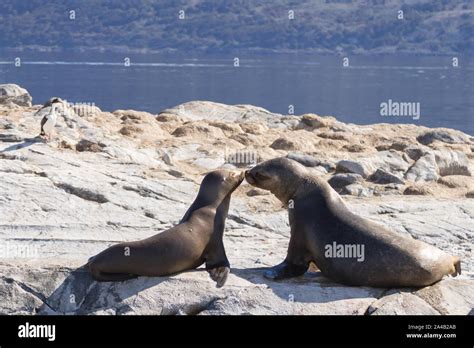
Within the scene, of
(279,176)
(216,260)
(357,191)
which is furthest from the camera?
(357,191)

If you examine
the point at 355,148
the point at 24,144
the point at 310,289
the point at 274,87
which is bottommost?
the point at 274,87

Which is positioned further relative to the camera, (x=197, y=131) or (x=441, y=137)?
(x=441, y=137)

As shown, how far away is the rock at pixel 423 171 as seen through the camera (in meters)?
17.9

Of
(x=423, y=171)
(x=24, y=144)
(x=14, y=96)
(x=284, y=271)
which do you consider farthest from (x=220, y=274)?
(x=14, y=96)

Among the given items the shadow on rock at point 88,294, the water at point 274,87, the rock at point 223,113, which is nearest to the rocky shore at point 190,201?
the shadow on rock at point 88,294

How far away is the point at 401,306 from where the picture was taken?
32.7 ft

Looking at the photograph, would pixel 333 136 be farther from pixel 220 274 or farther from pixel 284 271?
pixel 220 274

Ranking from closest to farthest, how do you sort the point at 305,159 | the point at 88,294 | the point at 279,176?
the point at 88,294
the point at 279,176
the point at 305,159

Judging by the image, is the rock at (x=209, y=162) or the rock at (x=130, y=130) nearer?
the rock at (x=209, y=162)

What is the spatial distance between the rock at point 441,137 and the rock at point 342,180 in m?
6.64

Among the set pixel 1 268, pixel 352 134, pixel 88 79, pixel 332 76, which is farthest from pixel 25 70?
pixel 1 268

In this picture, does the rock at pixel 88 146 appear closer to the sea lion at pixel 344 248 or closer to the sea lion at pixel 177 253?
the sea lion at pixel 177 253

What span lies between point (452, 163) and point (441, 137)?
4171mm

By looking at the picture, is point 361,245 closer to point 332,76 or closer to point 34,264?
point 34,264
